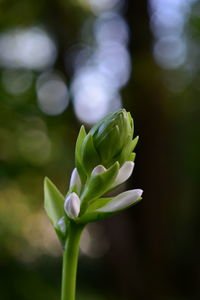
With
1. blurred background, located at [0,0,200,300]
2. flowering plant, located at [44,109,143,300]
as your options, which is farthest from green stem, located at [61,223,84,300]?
blurred background, located at [0,0,200,300]

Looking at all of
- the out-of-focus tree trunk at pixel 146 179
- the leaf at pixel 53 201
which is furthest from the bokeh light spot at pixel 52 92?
the leaf at pixel 53 201

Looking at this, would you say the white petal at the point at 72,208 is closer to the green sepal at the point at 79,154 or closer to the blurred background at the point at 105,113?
the green sepal at the point at 79,154

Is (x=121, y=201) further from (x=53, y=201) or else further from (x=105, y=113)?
(x=105, y=113)

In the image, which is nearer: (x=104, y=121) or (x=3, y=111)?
(x=104, y=121)

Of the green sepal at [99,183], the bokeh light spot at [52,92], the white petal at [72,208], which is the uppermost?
the bokeh light spot at [52,92]

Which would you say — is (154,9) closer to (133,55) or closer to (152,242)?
(133,55)

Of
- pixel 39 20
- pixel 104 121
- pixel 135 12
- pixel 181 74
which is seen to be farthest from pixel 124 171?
pixel 39 20

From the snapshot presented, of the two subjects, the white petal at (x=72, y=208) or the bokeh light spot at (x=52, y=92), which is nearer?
the white petal at (x=72, y=208)
